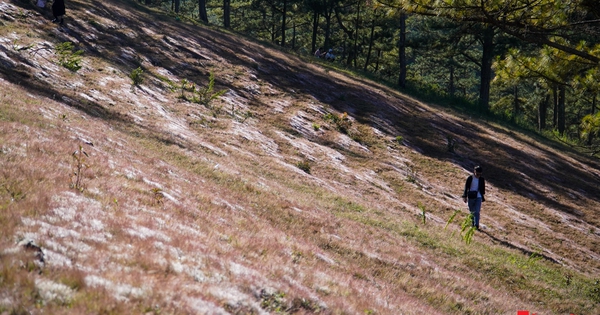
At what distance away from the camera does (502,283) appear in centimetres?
1152

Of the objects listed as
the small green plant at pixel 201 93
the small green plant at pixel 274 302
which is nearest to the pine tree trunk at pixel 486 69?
the small green plant at pixel 201 93

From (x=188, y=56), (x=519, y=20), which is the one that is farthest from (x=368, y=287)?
(x=188, y=56)

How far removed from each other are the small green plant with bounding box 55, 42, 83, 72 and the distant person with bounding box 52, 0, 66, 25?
3567 millimetres

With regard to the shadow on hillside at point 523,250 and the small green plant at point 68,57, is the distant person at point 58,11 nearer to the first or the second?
the small green plant at point 68,57

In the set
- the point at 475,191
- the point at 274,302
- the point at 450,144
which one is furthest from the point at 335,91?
the point at 274,302

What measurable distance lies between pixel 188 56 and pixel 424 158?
16625 millimetres

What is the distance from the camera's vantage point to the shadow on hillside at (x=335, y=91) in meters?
23.8

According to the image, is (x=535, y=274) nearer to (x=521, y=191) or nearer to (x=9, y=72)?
(x=521, y=191)

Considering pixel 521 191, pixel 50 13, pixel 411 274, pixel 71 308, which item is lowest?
pixel 521 191

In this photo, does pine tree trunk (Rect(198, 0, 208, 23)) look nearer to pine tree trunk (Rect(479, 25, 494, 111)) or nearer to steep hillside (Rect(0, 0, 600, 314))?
steep hillside (Rect(0, 0, 600, 314))

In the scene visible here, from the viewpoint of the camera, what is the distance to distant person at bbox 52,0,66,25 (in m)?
23.0

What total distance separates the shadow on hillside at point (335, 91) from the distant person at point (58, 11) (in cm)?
51

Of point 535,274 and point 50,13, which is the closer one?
point 535,274

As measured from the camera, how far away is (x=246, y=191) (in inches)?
476
